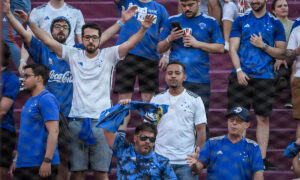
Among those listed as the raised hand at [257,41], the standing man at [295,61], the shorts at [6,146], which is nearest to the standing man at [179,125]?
the raised hand at [257,41]

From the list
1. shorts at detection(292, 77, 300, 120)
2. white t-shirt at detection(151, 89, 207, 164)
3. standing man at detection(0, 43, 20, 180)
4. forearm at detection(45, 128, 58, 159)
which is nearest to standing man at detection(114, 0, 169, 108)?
white t-shirt at detection(151, 89, 207, 164)

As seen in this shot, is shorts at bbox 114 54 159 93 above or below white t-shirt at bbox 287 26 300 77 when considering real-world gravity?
below

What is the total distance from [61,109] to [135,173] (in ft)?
3.92

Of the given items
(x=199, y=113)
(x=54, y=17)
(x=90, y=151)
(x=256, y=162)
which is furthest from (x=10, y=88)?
(x=256, y=162)

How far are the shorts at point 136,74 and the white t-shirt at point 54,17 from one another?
0.65 m

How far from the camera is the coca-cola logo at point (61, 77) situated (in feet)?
16.5

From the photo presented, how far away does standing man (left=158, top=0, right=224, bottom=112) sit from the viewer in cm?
514

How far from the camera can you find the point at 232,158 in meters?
4.30

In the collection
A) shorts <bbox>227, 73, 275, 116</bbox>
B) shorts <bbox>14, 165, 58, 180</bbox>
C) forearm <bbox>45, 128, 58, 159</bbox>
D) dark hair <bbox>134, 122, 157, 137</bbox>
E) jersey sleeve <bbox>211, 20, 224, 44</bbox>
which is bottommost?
shorts <bbox>14, 165, 58, 180</bbox>

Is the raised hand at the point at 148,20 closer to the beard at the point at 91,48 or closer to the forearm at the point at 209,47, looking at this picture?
the beard at the point at 91,48

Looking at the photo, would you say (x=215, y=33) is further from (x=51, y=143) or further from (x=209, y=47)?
(x=51, y=143)

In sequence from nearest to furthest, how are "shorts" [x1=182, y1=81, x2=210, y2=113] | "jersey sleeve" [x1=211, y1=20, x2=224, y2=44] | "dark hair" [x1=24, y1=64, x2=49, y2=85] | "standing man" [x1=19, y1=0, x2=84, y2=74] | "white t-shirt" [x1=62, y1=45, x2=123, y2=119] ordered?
"dark hair" [x1=24, y1=64, x2=49, y2=85]
"white t-shirt" [x1=62, y1=45, x2=123, y2=119]
"shorts" [x1=182, y1=81, x2=210, y2=113]
"jersey sleeve" [x1=211, y1=20, x2=224, y2=44]
"standing man" [x1=19, y1=0, x2=84, y2=74]

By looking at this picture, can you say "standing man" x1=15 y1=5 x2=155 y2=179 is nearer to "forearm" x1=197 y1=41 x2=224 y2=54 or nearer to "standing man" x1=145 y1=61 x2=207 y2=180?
"standing man" x1=145 y1=61 x2=207 y2=180

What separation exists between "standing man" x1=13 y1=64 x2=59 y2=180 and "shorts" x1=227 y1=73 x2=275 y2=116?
1.68m
